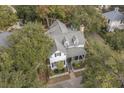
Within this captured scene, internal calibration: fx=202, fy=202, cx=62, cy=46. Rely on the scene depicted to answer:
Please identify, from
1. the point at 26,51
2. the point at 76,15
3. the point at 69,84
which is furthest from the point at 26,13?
the point at 69,84

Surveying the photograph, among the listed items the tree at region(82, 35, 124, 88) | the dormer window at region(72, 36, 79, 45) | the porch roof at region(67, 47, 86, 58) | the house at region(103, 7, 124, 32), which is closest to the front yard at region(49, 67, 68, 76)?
the porch roof at region(67, 47, 86, 58)

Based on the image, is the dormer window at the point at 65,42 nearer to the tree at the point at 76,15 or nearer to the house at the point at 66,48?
the house at the point at 66,48

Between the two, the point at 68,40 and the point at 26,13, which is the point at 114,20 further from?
the point at 26,13

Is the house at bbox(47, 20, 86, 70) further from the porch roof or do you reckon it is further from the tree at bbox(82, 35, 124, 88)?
the tree at bbox(82, 35, 124, 88)

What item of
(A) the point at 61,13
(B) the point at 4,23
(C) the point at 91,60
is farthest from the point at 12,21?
(C) the point at 91,60

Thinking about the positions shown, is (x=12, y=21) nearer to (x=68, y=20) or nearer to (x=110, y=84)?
(x=68, y=20)

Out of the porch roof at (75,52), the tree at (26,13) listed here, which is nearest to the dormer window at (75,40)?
the porch roof at (75,52)

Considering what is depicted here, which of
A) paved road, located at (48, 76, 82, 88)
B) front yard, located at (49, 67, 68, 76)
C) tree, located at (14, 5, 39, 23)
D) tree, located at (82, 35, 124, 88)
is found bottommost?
paved road, located at (48, 76, 82, 88)

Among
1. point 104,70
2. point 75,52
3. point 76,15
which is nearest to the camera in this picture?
point 104,70
